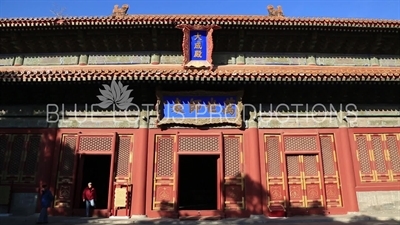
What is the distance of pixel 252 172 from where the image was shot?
946cm

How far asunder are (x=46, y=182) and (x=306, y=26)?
34.6ft

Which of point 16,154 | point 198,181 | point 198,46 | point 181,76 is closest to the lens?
point 181,76

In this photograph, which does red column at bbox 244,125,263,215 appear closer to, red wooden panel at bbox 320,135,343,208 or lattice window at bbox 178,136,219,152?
lattice window at bbox 178,136,219,152

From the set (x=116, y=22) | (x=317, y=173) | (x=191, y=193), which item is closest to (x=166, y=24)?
(x=116, y=22)

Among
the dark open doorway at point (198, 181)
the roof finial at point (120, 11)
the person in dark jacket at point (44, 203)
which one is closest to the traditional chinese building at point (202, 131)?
the person in dark jacket at point (44, 203)

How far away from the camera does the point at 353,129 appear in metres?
10.1

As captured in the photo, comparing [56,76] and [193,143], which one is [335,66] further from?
[56,76]

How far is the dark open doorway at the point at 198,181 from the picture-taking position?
50.5ft

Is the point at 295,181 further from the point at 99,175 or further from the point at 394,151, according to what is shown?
the point at 99,175

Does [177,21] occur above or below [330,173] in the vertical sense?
above

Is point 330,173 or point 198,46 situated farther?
point 198,46

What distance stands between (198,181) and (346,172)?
27.0ft

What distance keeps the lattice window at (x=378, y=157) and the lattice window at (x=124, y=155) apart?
748 cm

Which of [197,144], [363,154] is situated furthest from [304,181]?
[197,144]
